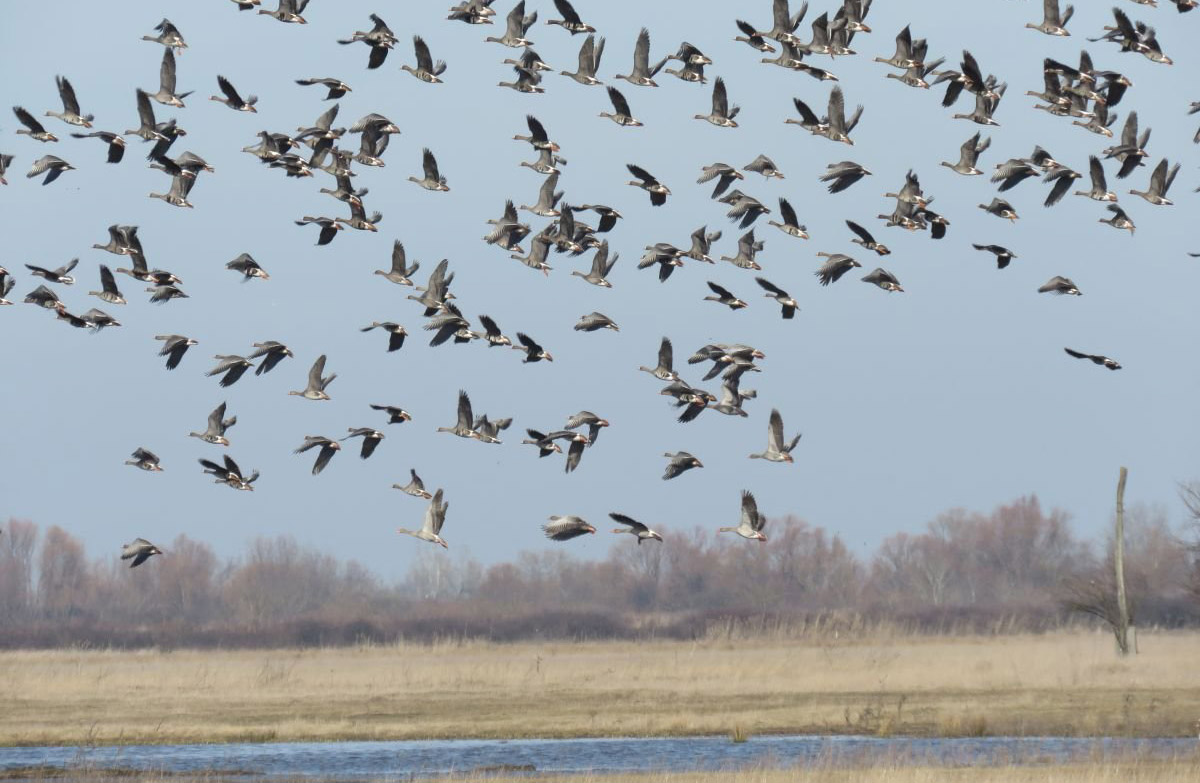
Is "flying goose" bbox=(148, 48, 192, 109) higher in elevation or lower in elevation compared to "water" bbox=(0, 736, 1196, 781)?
higher

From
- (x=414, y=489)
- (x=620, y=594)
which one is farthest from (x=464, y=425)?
(x=620, y=594)

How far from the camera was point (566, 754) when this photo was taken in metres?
30.4

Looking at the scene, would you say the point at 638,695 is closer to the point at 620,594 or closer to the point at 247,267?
the point at 247,267

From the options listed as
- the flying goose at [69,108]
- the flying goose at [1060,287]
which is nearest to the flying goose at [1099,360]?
the flying goose at [1060,287]

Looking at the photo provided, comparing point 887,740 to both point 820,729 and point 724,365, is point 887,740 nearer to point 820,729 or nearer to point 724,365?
point 820,729

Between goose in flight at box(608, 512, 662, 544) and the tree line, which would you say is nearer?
goose in flight at box(608, 512, 662, 544)

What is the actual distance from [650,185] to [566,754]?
1018cm

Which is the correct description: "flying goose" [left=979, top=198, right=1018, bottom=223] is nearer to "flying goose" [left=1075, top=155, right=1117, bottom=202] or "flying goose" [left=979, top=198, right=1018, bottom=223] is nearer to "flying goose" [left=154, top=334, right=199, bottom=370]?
"flying goose" [left=1075, top=155, right=1117, bottom=202]

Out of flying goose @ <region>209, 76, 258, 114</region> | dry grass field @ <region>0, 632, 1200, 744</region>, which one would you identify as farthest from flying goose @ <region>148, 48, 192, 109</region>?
dry grass field @ <region>0, 632, 1200, 744</region>

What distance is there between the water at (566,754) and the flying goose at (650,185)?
946 cm

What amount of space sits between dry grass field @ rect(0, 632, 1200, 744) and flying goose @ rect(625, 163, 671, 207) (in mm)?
10118

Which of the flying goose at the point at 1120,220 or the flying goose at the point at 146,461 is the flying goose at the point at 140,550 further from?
the flying goose at the point at 1120,220

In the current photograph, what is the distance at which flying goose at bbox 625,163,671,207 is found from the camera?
28.9 m

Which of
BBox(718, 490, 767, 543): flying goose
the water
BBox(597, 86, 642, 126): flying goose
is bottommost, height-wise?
the water
